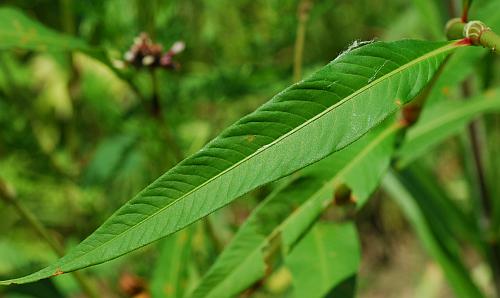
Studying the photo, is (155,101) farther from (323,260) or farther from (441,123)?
(441,123)

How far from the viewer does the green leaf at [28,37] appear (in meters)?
0.73

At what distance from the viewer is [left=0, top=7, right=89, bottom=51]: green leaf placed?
28.7 inches

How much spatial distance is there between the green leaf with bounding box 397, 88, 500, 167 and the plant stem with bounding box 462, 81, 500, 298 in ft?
0.40

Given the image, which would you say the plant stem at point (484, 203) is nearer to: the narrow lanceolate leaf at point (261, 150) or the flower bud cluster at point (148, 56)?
the flower bud cluster at point (148, 56)

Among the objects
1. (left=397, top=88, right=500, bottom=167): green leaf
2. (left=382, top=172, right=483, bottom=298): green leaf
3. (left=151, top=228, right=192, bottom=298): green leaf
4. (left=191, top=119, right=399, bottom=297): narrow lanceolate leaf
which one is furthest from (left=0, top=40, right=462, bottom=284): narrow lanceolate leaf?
(left=382, top=172, right=483, bottom=298): green leaf

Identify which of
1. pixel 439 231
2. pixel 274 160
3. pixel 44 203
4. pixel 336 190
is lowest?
pixel 439 231

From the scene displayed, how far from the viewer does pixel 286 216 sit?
2.06 feet

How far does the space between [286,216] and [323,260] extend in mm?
82

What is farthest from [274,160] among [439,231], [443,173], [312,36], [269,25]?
[443,173]

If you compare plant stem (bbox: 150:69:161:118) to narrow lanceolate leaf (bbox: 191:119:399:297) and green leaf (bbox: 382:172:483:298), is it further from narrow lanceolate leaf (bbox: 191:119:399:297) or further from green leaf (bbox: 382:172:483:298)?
green leaf (bbox: 382:172:483:298)

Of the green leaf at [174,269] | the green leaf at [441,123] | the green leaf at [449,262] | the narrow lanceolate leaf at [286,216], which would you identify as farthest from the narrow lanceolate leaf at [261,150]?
the green leaf at [449,262]

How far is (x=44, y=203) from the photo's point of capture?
57.6 inches

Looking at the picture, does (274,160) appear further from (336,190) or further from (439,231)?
(439,231)

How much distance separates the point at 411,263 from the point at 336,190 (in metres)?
2.00
